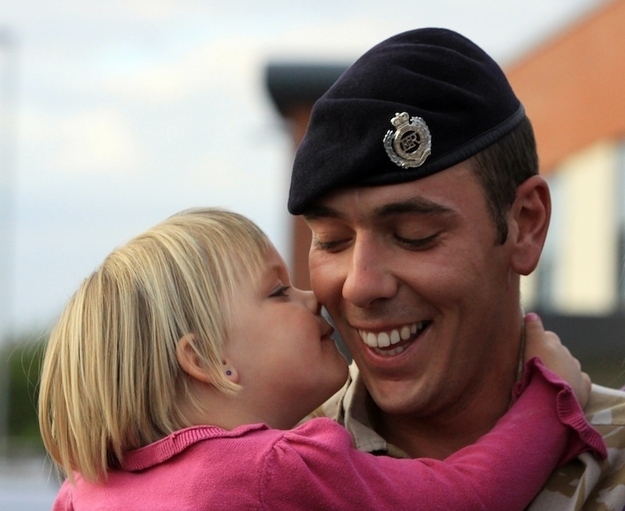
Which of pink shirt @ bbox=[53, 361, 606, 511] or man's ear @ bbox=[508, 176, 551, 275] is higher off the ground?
man's ear @ bbox=[508, 176, 551, 275]

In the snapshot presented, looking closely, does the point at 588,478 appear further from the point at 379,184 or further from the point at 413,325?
the point at 379,184

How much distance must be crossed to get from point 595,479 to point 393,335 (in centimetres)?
54

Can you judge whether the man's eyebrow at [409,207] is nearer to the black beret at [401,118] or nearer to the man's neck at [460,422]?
the black beret at [401,118]

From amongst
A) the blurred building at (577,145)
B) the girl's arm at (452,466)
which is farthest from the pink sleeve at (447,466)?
the blurred building at (577,145)

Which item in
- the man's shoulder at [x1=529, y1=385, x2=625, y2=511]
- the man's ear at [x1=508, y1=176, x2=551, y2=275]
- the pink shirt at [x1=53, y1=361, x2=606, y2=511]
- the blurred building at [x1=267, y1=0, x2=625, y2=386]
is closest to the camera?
the pink shirt at [x1=53, y1=361, x2=606, y2=511]

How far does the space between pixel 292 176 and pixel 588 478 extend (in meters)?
0.94

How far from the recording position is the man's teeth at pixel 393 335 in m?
2.80

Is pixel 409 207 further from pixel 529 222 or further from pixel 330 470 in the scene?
pixel 330 470

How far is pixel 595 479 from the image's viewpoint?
8.55 feet

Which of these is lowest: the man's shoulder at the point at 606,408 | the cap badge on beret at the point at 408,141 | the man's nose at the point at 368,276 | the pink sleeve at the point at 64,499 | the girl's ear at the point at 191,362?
the pink sleeve at the point at 64,499

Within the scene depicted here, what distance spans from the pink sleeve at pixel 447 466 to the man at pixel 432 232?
0.10 meters

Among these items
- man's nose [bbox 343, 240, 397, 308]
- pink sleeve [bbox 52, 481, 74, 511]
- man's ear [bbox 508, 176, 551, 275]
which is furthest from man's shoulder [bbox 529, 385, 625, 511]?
pink sleeve [bbox 52, 481, 74, 511]

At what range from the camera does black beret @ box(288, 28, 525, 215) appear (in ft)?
8.86

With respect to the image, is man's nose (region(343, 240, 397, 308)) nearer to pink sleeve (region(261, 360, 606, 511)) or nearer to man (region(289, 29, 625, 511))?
man (region(289, 29, 625, 511))
